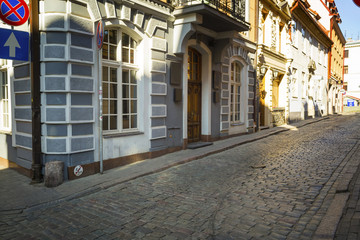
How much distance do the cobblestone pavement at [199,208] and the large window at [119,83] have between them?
68.7 inches

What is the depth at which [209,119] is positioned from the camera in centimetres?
1120

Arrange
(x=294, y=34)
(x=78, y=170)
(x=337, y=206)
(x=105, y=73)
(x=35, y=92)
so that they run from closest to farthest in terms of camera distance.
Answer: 1. (x=337, y=206)
2. (x=35, y=92)
3. (x=78, y=170)
4. (x=105, y=73)
5. (x=294, y=34)

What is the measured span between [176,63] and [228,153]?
3.33 m

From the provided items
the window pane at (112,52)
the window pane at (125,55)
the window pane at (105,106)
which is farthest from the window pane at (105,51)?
the window pane at (105,106)

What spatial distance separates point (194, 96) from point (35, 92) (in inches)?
235

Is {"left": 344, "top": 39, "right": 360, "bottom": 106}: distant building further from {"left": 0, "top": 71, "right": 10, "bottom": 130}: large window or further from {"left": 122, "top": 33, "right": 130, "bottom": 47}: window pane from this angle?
{"left": 0, "top": 71, "right": 10, "bottom": 130}: large window

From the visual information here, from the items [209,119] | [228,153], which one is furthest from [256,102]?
[228,153]

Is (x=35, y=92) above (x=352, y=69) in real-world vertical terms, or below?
below

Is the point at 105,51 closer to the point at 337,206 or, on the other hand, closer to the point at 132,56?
the point at 132,56

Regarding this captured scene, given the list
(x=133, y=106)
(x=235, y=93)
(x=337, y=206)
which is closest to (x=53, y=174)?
(x=133, y=106)

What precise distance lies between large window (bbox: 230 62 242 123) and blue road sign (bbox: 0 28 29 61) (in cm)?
903

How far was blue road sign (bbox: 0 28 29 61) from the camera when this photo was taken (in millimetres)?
5387

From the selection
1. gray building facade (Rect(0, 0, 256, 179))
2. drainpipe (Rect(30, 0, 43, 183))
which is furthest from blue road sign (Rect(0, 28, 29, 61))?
gray building facade (Rect(0, 0, 256, 179))

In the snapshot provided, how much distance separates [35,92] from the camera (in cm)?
609
